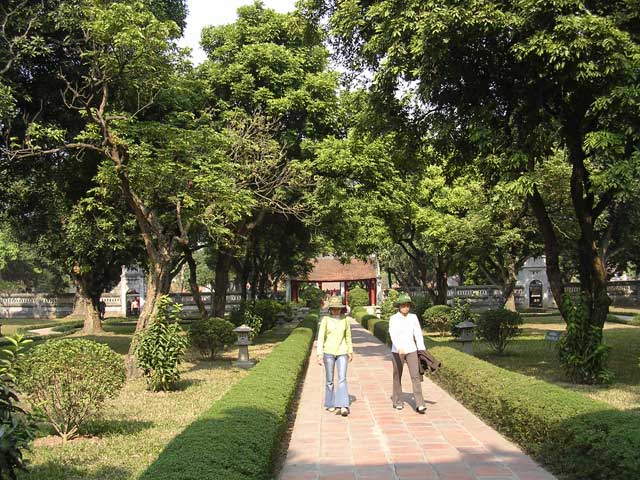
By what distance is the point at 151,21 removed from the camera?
1080 cm

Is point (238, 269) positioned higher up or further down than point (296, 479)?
higher up

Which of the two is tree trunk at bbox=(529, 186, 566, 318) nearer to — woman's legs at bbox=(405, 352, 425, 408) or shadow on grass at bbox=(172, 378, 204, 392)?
woman's legs at bbox=(405, 352, 425, 408)

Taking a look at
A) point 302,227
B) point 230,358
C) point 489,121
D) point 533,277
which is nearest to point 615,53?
point 489,121

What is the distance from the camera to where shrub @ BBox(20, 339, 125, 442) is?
281 inches

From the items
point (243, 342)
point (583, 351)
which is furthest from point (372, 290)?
point (583, 351)

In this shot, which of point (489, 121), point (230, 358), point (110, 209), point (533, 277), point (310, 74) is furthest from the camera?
point (533, 277)

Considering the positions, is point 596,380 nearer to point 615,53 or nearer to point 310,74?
point 615,53

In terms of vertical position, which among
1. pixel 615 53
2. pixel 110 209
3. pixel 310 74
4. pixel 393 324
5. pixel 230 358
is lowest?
pixel 230 358

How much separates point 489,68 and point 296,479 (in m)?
7.91

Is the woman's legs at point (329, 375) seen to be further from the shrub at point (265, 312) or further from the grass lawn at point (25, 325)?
the grass lawn at point (25, 325)

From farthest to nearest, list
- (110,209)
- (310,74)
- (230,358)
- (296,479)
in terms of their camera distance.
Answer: (310,74)
(230,358)
(110,209)
(296,479)

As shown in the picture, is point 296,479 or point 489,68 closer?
point 296,479

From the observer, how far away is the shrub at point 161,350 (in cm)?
1079

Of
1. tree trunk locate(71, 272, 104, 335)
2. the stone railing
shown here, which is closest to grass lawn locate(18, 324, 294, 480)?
tree trunk locate(71, 272, 104, 335)
